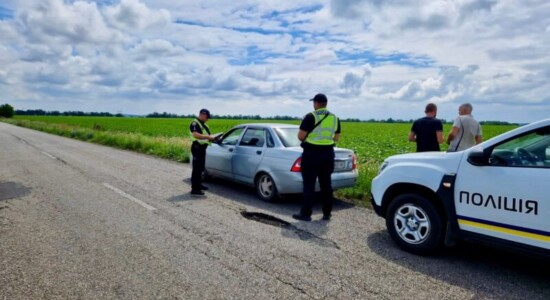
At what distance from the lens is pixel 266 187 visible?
739 cm

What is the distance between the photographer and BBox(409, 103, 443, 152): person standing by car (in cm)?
725

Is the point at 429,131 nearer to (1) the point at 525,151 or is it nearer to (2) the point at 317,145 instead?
(2) the point at 317,145

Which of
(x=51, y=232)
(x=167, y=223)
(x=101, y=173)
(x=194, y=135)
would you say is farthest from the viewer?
(x=101, y=173)

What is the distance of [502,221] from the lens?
3.82 metres

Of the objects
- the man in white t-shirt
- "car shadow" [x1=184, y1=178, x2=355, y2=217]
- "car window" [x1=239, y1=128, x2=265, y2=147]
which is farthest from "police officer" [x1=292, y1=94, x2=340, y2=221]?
the man in white t-shirt

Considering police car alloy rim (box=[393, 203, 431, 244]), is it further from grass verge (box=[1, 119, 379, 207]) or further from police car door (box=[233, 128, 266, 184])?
police car door (box=[233, 128, 266, 184])

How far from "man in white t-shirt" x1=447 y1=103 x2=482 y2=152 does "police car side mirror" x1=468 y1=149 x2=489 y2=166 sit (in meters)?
3.25

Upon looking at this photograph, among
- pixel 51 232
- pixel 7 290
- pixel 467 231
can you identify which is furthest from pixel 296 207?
pixel 7 290

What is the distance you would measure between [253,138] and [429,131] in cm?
338

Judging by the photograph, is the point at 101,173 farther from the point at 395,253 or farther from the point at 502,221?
the point at 502,221

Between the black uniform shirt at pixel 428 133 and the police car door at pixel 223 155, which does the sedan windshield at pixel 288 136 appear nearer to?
the police car door at pixel 223 155

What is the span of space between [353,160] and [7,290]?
18.2ft

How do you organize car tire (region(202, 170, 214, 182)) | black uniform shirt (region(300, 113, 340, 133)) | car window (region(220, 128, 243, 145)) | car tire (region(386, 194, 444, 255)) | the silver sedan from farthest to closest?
car tire (region(202, 170, 214, 182)), car window (region(220, 128, 243, 145)), the silver sedan, black uniform shirt (region(300, 113, 340, 133)), car tire (region(386, 194, 444, 255))

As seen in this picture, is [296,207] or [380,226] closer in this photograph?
[380,226]
